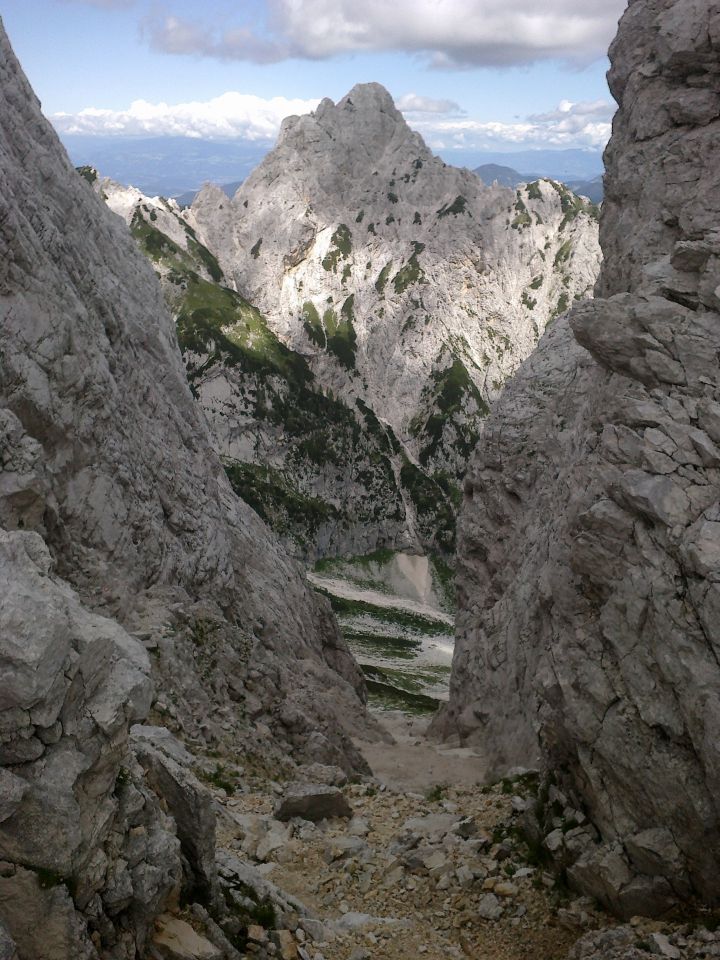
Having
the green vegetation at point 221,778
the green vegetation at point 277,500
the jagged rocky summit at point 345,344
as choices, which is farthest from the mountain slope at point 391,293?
the green vegetation at point 221,778

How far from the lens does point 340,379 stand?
177000mm

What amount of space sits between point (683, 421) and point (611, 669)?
6106 millimetres

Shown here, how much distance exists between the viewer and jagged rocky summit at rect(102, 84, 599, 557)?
150 m

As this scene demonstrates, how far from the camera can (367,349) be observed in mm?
184000

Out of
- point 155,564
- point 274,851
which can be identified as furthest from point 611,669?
point 155,564

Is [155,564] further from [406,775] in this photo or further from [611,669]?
[611,669]

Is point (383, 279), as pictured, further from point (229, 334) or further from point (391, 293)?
point (229, 334)

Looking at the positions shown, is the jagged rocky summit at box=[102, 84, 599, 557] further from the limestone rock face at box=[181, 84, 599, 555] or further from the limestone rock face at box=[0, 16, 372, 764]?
the limestone rock face at box=[0, 16, 372, 764]

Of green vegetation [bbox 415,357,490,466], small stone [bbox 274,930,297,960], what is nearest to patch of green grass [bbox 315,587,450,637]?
green vegetation [bbox 415,357,490,466]

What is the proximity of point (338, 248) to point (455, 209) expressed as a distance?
34.6 meters

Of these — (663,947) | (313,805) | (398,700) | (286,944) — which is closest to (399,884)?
(313,805)

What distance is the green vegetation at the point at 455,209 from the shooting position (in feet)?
645

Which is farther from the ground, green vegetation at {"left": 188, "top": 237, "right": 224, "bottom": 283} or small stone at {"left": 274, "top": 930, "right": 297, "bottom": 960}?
green vegetation at {"left": 188, "top": 237, "right": 224, "bottom": 283}

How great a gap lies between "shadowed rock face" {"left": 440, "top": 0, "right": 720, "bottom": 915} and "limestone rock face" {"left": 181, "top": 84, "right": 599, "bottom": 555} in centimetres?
11282
